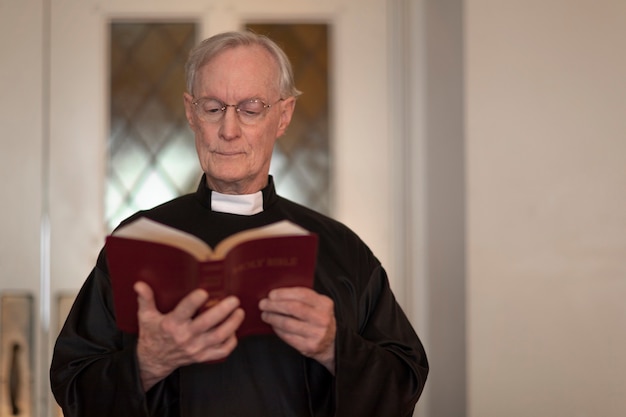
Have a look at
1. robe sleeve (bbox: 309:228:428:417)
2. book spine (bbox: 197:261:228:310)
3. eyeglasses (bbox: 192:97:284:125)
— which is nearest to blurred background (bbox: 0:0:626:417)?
robe sleeve (bbox: 309:228:428:417)

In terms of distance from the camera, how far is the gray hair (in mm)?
2082

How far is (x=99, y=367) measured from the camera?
6.32 feet

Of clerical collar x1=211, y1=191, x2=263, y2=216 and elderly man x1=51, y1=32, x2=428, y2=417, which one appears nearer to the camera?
elderly man x1=51, y1=32, x2=428, y2=417

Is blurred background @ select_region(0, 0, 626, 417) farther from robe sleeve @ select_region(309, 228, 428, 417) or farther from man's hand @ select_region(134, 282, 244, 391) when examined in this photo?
man's hand @ select_region(134, 282, 244, 391)

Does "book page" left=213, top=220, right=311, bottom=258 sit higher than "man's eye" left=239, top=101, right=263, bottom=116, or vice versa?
"man's eye" left=239, top=101, right=263, bottom=116

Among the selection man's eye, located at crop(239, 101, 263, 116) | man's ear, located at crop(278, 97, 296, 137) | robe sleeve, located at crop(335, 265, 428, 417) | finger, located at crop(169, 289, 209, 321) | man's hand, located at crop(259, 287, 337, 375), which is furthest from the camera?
man's ear, located at crop(278, 97, 296, 137)

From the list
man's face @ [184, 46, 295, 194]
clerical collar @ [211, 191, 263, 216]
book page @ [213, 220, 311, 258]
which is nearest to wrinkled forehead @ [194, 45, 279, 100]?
man's face @ [184, 46, 295, 194]

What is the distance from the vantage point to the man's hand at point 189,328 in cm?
163

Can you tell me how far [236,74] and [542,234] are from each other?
137cm

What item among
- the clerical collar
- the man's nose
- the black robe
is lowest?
Result: the black robe

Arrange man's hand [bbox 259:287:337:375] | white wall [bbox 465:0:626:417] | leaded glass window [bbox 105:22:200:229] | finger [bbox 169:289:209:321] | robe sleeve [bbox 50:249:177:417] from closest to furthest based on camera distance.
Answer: finger [bbox 169:289:209:321]
man's hand [bbox 259:287:337:375]
robe sleeve [bbox 50:249:177:417]
white wall [bbox 465:0:626:417]
leaded glass window [bbox 105:22:200:229]

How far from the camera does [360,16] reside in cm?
343

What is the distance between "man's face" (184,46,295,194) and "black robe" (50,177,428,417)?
0.13 m

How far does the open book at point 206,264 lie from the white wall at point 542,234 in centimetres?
136
